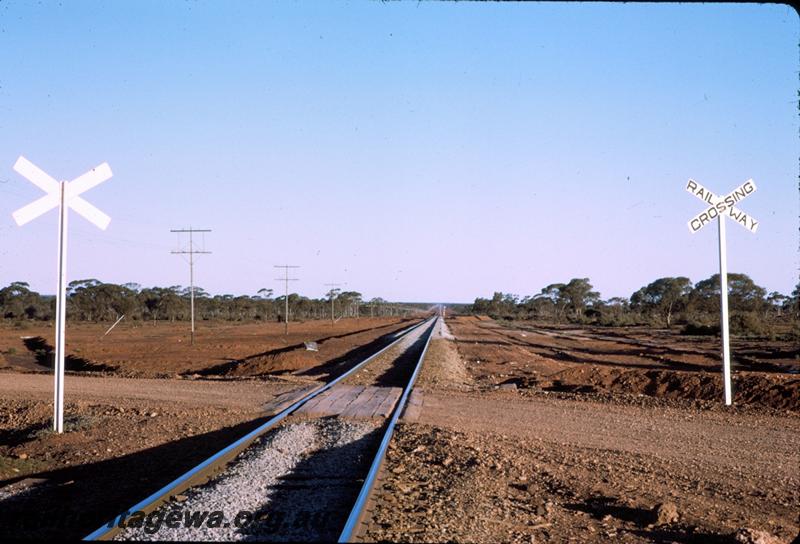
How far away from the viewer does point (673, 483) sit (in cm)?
788

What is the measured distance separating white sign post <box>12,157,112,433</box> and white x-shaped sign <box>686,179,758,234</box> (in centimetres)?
1085

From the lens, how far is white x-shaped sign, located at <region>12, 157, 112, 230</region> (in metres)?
10.6

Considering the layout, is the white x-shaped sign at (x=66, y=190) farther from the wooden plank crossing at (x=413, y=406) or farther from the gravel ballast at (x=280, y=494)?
the wooden plank crossing at (x=413, y=406)

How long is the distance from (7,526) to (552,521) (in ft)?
15.6

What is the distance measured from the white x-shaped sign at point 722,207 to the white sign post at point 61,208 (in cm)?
1085

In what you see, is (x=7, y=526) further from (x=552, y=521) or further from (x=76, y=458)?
(x=552, y=521)

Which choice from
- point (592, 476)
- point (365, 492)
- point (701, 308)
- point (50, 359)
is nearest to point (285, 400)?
point (592, 476)

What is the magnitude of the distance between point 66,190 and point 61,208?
0.29 m

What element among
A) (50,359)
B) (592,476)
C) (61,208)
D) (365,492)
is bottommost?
(50,359)

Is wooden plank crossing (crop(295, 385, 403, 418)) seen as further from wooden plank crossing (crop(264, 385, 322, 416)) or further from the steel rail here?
the steel rail

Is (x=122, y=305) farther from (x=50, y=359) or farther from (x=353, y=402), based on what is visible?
(x=353, y=402)

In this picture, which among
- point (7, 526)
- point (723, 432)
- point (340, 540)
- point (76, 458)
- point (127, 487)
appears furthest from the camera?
point (723, 432)

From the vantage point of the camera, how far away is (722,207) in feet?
45.6

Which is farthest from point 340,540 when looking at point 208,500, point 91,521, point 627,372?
point 627,372
